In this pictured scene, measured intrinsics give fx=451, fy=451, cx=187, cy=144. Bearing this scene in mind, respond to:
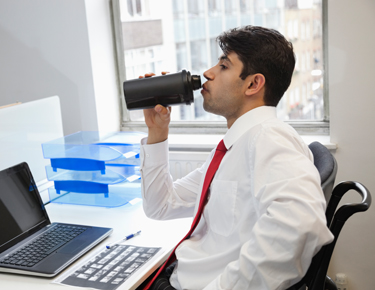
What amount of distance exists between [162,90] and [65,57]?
1.22m

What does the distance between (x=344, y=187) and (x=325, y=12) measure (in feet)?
3.84

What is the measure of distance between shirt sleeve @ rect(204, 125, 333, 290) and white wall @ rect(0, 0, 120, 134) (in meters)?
1.53

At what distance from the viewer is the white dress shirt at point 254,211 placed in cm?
98

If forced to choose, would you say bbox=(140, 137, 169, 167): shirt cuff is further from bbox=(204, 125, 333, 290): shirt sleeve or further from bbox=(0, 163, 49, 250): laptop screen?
bbox=(204, 125, 333, 290): shirt sleeve

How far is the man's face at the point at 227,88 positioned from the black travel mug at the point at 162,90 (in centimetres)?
5

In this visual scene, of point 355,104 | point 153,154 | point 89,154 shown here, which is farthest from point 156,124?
point 355,104

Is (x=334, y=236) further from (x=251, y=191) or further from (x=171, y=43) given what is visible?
(x=171, y=43)

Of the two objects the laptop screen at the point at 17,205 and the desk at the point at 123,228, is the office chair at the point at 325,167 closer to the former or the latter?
the desk at the point at 123,228

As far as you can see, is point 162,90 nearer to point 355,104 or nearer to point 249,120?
point 249,120

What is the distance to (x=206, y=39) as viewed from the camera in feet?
7.68

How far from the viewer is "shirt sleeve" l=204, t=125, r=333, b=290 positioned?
97 cm

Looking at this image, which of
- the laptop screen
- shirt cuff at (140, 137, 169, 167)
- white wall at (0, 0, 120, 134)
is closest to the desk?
the laptop screen

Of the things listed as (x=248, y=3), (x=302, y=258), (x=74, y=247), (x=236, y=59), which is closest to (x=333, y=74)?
(x=248, y=3)

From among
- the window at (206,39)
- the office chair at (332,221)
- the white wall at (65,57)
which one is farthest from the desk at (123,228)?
the window at (206,39)
